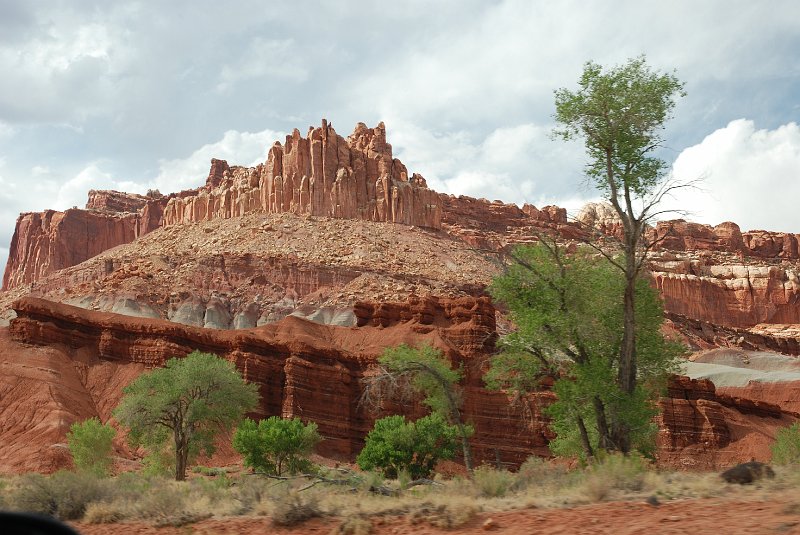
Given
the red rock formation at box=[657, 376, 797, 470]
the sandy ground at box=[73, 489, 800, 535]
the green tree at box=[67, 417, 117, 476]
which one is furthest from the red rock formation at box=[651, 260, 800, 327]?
the sandy ground at box=[73, 489, 800, 535]

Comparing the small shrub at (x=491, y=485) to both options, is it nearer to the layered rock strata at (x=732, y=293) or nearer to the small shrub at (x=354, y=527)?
the small shrub at (x=354, y=527)

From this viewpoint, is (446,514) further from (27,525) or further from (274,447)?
(274,447)

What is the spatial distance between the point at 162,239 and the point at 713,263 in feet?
414

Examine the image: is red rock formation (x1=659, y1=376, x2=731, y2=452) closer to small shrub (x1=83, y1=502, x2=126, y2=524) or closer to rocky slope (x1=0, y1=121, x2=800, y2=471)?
rocky slope (x1=0, y1=121, x2=800, y2=471)

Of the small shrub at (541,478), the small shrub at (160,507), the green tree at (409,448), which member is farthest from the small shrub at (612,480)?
the green tree at (409,448)

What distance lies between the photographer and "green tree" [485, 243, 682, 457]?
1820 centimetres

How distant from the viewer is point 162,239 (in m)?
121

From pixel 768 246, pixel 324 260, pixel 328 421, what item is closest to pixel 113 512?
pixel 328 421

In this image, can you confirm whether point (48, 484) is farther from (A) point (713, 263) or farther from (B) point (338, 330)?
(A) point (713, 263)

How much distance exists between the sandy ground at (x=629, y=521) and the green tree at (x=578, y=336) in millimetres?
7402

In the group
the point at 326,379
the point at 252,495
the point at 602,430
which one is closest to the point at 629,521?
the point at 252,495

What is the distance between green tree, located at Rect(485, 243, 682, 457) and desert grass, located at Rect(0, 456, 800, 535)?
114 inches

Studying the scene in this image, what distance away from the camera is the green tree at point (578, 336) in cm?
1820

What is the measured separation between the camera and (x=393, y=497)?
45.0 ft
